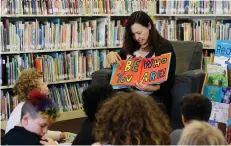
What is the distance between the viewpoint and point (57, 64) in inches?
174

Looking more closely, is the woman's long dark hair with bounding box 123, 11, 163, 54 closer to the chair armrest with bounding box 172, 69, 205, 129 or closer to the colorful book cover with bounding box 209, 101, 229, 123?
the chair armrest with bounding box 172, 69, 205, 129

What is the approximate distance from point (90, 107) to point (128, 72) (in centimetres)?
104

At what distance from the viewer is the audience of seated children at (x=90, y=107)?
7.03 feet

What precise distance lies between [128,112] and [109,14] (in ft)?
10.4

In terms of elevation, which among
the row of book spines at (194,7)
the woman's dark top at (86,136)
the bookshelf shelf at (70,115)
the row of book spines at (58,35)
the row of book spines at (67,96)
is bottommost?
the bookshelf shelf at (70,115)

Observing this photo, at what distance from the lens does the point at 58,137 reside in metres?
2.79

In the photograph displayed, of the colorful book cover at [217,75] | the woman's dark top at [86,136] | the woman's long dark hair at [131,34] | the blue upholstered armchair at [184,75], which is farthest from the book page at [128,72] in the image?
the woman's dark top at [86,136]

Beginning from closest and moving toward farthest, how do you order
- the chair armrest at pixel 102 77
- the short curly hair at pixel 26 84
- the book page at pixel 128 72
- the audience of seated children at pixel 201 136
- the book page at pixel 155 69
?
the audience of seated children at pixel 201 136 < the short curly hair at pixel 26 84 < the book page at pixel 155 69 < the book page at pixel 128 72 < the chair armrest at pixel 102 77

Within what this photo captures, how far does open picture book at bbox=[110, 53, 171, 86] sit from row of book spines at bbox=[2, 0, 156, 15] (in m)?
1.34

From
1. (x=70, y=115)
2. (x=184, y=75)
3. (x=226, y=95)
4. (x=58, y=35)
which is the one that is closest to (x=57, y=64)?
(x=58, y=35)

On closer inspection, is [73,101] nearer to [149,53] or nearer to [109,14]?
[109,14]

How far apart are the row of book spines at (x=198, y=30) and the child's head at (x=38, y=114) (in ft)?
8.92

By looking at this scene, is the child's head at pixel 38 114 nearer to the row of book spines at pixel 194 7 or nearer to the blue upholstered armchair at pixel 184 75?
the blue upholstered armchair at pixel 184 75

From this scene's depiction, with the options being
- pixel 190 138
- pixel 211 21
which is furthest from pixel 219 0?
pixel 190 138
